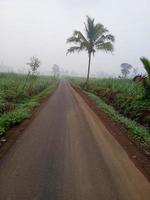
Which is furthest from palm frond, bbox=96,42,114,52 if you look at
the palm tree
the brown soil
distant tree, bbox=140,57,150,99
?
the brown soil

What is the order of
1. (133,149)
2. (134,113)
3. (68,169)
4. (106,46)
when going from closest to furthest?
(68,169), (133,149), (134,113), (106,46)

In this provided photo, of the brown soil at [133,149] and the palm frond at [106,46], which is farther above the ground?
the palm frond at [106,46]

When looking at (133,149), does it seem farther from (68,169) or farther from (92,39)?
(92,39)

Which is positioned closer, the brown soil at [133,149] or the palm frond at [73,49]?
the brown soil at [133,149]

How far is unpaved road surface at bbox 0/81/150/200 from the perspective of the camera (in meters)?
3.54

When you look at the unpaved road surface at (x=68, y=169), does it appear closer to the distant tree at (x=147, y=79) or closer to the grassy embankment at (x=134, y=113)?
the grassy embankment at (x=134, y=113)

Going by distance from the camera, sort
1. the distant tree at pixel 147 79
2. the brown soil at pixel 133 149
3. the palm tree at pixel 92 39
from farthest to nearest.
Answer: the palm tree at pixel 92 39 → the distant tree at pixel 147 79 → the brown soil at pixel 133 149

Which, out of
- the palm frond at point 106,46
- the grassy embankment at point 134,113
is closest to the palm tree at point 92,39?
the palm frond at point 106,46

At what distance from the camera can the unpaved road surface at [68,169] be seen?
3.54m

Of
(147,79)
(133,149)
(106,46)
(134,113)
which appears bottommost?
(133,149)

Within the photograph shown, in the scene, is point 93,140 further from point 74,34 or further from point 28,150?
point 74,34

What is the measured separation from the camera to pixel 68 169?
4336mm

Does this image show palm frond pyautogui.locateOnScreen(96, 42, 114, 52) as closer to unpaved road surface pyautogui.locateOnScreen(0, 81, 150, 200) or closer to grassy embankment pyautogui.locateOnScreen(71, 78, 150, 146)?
grassy embankment pyautogui.locateOnScreen(71, 78, 150, 146)

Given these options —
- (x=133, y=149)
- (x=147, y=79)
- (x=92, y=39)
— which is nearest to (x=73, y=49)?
(x=92, y=39)
